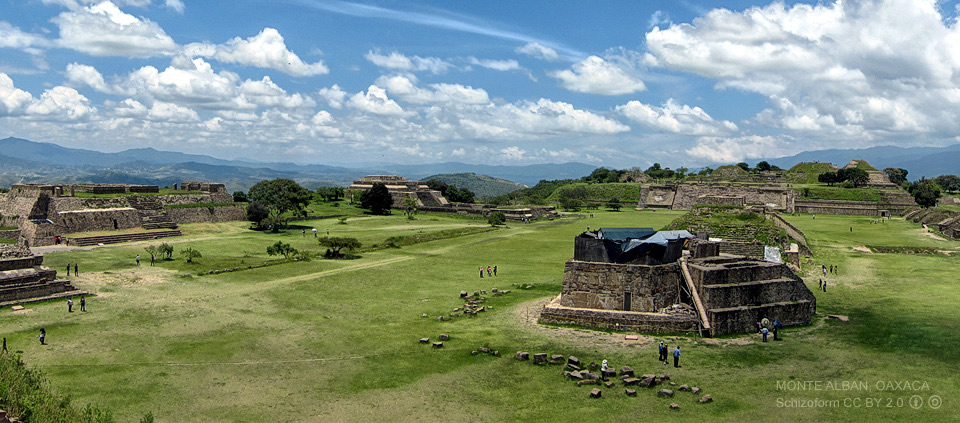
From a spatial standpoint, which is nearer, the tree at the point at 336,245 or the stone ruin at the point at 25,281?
the stone ruin at the point at 25,281

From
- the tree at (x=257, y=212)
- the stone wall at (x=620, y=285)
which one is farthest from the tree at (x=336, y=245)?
the stone wall at (x=620, y=285)

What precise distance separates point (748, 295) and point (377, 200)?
59.0 m

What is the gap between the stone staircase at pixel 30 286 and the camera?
27.2 m

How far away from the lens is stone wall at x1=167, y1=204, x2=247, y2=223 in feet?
199

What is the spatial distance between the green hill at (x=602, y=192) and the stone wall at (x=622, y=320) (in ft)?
280

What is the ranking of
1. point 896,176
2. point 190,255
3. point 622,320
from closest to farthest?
point 622,320, point 190,255, point 896,176

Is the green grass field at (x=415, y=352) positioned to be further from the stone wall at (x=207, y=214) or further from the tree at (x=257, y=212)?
the stone wall at (x=207, y=214)

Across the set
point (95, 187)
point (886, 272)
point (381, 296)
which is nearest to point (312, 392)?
point (381, 296)

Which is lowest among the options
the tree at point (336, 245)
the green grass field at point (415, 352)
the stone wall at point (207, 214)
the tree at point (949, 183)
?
the green grass field at point (415, 352)

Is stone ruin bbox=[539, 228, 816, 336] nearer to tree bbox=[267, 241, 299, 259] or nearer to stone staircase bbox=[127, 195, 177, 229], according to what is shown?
tree bbox=[267, 241, 299, 259]

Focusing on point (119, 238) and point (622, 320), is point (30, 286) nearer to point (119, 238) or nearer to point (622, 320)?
point (119, 238)

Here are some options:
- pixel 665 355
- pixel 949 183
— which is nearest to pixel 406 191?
pixel 665 355

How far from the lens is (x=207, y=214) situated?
63.1 metres

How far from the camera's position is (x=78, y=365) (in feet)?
63.1
